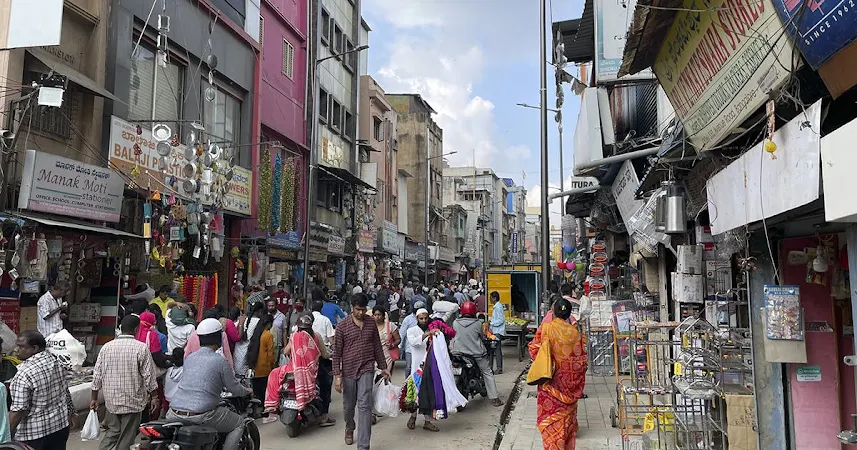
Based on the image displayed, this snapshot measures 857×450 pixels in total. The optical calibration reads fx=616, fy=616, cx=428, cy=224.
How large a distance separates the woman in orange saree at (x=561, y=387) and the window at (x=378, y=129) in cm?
2684

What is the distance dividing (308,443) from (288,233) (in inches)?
465

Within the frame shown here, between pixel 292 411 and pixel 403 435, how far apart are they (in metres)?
1.56

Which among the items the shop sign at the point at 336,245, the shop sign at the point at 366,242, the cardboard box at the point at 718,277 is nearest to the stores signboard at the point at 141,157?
the shop sign at the point at 336,245

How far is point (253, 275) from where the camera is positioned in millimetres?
17250

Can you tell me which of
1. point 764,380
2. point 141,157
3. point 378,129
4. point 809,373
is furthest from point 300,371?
point 378,129

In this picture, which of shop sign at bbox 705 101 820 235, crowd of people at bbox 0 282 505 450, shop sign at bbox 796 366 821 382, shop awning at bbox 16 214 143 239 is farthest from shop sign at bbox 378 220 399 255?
shop sign at bbox 796 366 821 382

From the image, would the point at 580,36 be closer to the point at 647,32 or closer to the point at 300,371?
the point at 647,32

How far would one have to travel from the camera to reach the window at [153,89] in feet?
42.1

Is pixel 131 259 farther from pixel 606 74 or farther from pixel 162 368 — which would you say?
pixel 606 74

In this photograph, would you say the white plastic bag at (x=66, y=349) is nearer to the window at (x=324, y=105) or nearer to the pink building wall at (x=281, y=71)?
the pink building wall at (x=281, y=71)

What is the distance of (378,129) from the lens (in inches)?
1316

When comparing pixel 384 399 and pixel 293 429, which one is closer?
pixel 384 399

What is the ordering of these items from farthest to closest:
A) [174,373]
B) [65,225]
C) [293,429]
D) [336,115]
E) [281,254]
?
[336,115], [281,254], [65,225], [293,429], [174,373]

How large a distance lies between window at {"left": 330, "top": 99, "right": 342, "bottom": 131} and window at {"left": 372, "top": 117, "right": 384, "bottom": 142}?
5.60m
